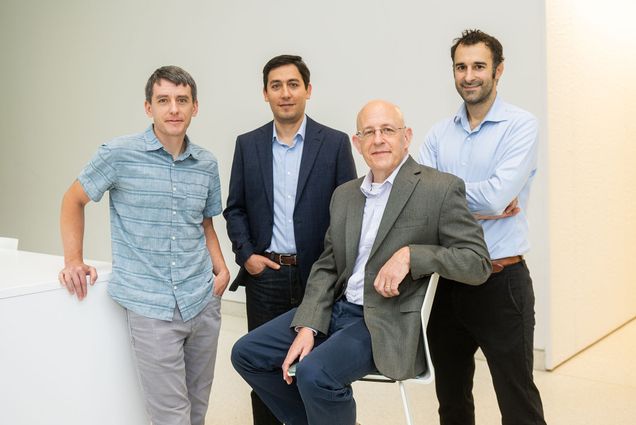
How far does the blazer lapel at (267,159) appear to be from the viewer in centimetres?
252

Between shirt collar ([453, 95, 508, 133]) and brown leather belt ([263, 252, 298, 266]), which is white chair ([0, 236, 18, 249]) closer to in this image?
brown leather belt ([263, 252, 298, 266])

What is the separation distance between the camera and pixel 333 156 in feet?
8.32

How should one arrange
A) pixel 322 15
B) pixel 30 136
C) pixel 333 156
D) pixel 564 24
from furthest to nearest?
1. pixel 30 136
2. pixel 322 15
3. pixel 564 24
4. pixel 333 156

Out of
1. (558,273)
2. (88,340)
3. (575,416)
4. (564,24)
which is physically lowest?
(575,416)

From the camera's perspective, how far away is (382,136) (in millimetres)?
2049

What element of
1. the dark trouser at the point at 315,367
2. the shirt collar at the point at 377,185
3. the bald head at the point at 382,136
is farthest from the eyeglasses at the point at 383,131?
the dark trouser at the point at 315,367

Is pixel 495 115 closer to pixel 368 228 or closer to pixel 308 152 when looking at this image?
pixel 368 228

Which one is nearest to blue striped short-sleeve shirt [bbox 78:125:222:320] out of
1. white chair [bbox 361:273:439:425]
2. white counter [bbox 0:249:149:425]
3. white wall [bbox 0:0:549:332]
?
white counter [bbox 0:249:149:425]

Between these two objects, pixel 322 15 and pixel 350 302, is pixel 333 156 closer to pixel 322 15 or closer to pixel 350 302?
pixel 350 302

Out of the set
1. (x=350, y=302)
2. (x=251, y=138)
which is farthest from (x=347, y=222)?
(x=251, y=138)

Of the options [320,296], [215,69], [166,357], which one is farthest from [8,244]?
[215,69]

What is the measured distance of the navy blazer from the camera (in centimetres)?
248

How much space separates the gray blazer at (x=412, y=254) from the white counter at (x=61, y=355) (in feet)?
2.05

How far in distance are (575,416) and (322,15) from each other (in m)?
3.06
